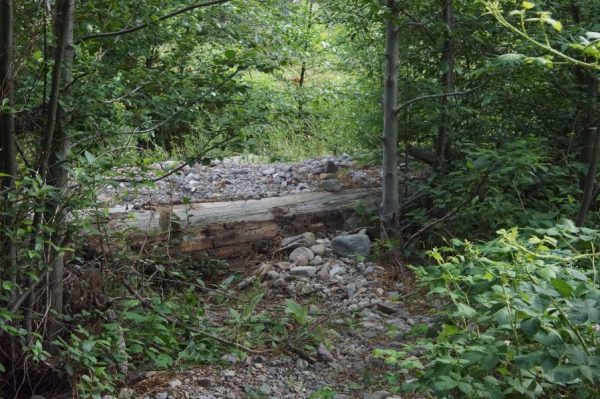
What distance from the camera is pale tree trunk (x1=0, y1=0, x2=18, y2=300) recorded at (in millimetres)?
2900

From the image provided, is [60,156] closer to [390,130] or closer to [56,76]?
[56,76]

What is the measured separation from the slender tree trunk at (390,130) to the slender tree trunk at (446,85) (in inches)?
15.1

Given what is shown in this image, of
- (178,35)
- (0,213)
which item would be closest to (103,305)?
(0,213)

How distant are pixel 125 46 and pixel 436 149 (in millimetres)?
3063

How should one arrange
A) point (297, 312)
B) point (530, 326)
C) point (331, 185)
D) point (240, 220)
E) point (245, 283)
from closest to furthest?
point (530, 326) → point (297, 312) → point (245, 283) → point (240, 220) → point (331, 185)

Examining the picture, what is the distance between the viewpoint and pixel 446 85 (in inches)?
224

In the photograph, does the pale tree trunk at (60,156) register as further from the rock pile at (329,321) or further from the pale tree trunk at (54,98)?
the rock pile at (329,321)

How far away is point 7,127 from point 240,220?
2527 mm

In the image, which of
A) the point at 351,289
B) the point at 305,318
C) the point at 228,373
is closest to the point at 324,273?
the point at 351,289

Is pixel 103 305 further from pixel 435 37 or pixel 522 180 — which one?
pixel 435 37

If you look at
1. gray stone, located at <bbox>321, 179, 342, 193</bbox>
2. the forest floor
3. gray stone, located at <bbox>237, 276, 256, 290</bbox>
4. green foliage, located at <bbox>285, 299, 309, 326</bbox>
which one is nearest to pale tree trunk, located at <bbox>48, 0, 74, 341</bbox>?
the forest floor

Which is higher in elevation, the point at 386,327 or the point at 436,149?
the point at 436,149

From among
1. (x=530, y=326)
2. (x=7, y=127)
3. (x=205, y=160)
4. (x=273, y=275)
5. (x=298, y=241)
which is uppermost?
(x=7, y=127)

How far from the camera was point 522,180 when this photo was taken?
186 inches
